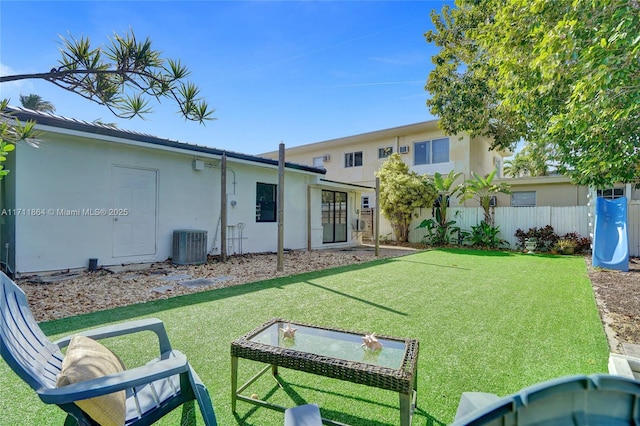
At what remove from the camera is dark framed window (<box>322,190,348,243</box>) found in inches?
558

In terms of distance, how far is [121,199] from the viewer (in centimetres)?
818

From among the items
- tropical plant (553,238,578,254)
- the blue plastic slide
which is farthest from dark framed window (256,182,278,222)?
tropical plant (553,238,578,254)

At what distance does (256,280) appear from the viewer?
7129mm

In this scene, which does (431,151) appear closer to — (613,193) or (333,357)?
(613,193)

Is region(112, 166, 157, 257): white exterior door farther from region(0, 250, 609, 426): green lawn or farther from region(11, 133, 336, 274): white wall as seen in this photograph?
region(0, 250, 609, 426): green lawn

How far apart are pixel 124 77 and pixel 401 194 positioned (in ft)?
41.5

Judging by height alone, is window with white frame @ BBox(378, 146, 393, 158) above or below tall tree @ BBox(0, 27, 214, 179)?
above

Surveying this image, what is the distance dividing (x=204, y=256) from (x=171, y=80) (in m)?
5.79

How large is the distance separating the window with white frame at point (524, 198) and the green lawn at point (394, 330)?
1038 cm

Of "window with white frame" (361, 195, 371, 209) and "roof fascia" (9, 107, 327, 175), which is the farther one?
"window with white frame" (361, 195, 371, 209)

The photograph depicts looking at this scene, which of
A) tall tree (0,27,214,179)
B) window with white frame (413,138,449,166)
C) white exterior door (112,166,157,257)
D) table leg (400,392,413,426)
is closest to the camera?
table leg (400,392,413,426)

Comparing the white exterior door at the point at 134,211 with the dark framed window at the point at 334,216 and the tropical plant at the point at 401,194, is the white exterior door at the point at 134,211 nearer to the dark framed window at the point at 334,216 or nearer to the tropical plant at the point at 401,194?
the dark framed window at the point at 334,216

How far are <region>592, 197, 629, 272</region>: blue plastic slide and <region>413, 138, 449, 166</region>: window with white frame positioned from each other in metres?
8.30

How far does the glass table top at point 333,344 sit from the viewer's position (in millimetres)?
2338
